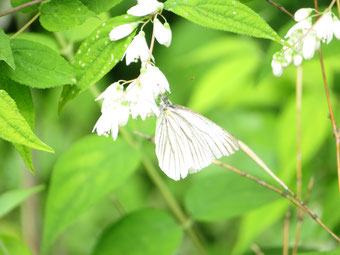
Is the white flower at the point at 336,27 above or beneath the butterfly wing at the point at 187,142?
above

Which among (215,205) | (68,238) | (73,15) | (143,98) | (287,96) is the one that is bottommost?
(68,238)

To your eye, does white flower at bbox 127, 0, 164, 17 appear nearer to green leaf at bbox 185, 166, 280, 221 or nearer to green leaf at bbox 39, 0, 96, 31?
green leaf at bbox 39, 0, 96, 31

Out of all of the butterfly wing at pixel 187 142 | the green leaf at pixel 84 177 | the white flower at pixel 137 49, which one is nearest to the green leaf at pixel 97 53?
the white flower at pixel 137 49

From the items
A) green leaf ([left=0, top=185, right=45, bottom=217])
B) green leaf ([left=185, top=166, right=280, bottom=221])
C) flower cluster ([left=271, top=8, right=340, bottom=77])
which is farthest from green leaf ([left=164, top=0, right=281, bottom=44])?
green leaf ([left=0, top=185, right=45, bottom=217])

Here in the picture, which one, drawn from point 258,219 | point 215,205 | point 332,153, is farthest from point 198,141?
point 332,153

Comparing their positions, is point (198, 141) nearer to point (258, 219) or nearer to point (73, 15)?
point (73, 15)

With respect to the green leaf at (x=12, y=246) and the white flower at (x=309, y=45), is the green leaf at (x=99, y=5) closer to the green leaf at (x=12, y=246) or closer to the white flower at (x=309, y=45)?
the white flower at (x=309, y=45)

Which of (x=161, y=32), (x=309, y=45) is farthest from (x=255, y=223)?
(x=161, y=32)
